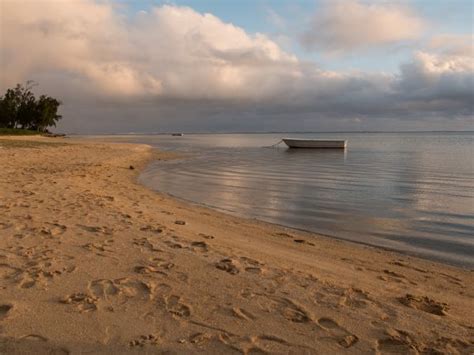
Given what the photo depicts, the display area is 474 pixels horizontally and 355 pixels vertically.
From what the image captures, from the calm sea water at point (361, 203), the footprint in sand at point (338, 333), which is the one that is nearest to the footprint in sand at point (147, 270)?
the footprint in sand at point (338, 333)

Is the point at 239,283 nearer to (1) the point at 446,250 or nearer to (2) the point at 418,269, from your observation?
(2) the point at 418,269

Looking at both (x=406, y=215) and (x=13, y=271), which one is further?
(x=406, y=215)

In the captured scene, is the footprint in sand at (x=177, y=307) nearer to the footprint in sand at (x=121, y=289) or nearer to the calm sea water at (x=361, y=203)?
the footprint in sand at (x=121, y=289)

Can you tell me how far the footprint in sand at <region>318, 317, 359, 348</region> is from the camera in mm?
4152

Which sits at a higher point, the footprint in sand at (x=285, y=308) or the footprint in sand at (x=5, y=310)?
the footprint in sand at (x=5, y=310)

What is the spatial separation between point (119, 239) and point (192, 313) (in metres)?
3.49

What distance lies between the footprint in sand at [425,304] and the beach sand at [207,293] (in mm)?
26

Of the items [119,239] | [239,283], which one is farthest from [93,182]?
[239,283]

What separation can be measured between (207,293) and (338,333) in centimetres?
175

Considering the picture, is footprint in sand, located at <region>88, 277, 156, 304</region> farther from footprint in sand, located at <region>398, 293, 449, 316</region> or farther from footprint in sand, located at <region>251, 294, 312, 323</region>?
footprint in sand, located at <region>398, 293, 449, 316</region>

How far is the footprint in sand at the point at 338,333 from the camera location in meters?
4.15

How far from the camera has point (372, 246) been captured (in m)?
9.86

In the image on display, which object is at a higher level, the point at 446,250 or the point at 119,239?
the point at 119,239

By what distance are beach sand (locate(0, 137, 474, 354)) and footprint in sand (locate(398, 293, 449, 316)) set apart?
0.03 meters
